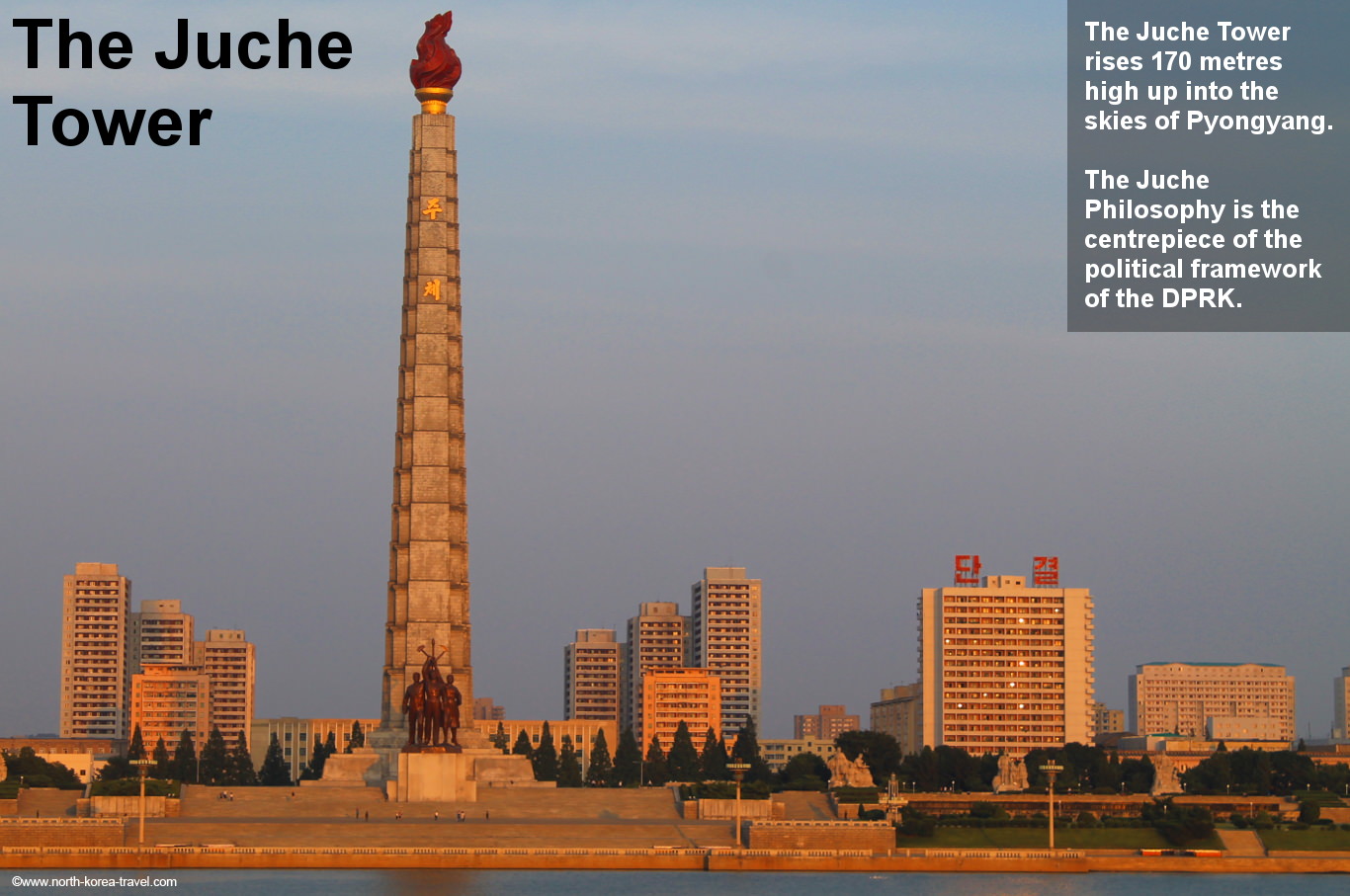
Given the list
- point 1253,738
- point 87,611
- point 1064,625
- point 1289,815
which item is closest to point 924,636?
point 1064,625

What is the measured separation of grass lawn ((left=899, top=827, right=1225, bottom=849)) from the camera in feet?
175

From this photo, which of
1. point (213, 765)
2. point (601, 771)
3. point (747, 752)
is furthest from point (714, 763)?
point (213, 765)

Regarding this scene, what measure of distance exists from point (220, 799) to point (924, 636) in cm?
7352

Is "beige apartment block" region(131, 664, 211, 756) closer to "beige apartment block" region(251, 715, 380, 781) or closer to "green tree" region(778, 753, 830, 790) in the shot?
"beige apartment block" region(251, 715, 380, 781)

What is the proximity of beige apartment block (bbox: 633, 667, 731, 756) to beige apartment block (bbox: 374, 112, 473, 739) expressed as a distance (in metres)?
66.1

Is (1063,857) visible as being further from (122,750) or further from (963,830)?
(122,750)

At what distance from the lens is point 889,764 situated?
255ft

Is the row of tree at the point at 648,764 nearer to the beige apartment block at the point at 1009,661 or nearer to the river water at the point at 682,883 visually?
the river water at the point at 682,883

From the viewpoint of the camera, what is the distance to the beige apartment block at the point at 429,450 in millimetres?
66750

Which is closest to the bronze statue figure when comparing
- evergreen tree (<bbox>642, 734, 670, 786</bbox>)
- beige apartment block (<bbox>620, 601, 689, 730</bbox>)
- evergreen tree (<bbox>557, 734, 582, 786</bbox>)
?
evergreen tree (<bbox>557, 734, 582, 786</bbox>)

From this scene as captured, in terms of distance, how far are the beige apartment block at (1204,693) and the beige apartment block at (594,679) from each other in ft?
157

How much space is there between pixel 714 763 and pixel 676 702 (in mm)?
52150

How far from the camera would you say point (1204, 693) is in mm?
181125

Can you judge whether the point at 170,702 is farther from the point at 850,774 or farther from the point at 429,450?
the point at 850,774
